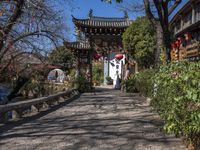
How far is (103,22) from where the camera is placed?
3678cm

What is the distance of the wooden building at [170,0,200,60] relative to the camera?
18.0m

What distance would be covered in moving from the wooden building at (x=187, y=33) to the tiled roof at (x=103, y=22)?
5.29 metres

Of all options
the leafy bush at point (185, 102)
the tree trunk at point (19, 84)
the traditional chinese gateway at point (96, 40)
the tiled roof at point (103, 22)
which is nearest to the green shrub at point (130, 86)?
the traditional chinese gateway at point (96, 40)

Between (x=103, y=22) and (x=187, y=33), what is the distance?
52.5ft

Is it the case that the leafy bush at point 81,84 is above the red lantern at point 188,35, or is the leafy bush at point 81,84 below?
below

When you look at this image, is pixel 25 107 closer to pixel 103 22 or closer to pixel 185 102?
pixel 185 102

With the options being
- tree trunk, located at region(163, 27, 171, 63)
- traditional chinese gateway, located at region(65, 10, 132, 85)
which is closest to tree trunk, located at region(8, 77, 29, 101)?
tree trunk, located at region(163, 27, 171, 63)

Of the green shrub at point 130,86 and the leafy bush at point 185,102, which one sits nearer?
the leafy bush at point 185,102

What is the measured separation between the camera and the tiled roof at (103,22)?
3529 centimetres

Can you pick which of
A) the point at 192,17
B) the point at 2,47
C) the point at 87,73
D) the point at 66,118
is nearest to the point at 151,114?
the point at 66,118

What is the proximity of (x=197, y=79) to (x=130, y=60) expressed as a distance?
3094 centimetres

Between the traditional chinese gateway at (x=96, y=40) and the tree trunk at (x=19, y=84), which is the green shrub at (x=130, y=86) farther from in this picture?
the tree trunk at (x=19, y=84)

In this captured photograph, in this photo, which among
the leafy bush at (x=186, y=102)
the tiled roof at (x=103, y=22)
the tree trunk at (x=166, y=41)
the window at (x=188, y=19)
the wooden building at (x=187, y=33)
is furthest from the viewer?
the tiled roof at (x=103, y=22)

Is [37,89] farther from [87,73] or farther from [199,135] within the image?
[199,135]
